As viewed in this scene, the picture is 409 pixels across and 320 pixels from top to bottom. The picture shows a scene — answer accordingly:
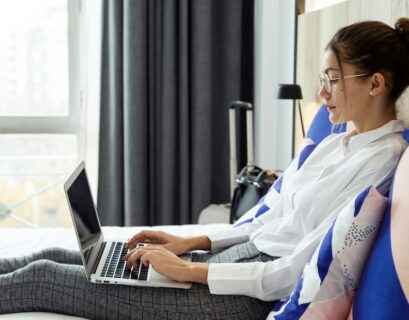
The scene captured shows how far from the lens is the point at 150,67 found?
3305mm

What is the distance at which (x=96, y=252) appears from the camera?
1.59 meters

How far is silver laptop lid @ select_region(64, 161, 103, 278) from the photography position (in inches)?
56.9

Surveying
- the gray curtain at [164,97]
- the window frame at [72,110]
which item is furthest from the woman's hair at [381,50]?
the window frame at [72,110]

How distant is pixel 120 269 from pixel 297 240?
0.45 m

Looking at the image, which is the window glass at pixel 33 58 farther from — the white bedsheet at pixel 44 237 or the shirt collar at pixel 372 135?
the shirt collar at pixel 372 135

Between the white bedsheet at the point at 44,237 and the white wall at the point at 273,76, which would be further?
the white wall at the point at 273,76

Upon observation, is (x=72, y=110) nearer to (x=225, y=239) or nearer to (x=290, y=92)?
(x=290, y=92)

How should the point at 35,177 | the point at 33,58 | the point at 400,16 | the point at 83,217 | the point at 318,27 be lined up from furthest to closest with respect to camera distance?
the point at 35,177, the point at 33,58, the point at 318,27, the point at 400,16, the point at 83,217

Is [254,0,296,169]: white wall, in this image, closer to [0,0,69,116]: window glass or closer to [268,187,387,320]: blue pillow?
[0,0,69,116]: window glass

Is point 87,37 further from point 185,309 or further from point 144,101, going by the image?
point 185,309

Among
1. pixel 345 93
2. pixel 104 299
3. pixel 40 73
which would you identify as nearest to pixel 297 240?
pixel 345 93

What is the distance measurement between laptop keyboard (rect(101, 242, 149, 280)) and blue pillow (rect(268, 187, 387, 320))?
1.35ft

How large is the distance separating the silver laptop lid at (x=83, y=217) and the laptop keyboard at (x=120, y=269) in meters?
0.04

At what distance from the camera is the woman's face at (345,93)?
1401 mm
